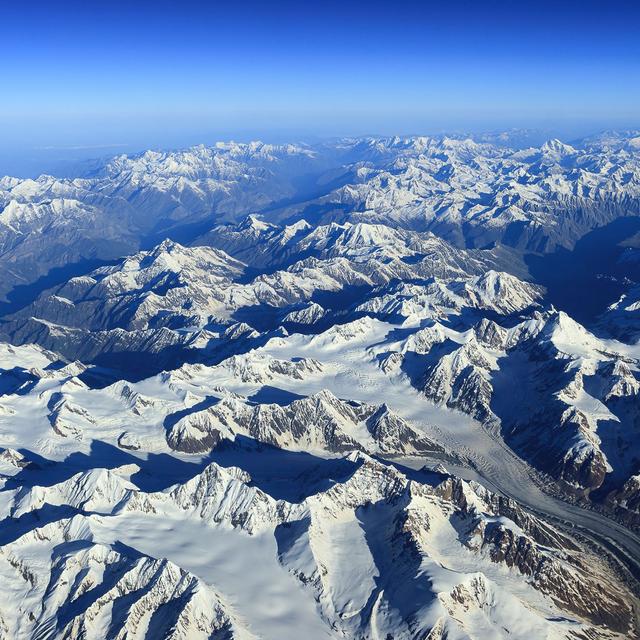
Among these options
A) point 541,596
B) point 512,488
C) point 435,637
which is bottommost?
point 512,488

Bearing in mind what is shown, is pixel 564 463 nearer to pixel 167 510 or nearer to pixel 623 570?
pixel 623 570

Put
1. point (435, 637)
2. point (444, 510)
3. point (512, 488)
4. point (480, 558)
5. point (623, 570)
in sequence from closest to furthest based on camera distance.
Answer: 1. point (435, 637)
2. point (480, 558)
3. point (444, 510)
4. point (623, 570)
5. point (512, 488)

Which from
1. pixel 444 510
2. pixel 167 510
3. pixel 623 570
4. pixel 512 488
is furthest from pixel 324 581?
pixel 512 488

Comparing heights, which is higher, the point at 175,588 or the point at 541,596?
the point at 175,588

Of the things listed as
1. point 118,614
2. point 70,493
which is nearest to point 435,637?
point 118,614

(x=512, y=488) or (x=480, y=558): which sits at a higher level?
(x=480, y=558)

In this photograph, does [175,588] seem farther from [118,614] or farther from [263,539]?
[263,539]

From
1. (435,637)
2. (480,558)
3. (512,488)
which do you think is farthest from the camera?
(512,488)

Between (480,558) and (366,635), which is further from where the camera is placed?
(480,558)

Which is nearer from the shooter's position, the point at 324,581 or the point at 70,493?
the point at 324,581
